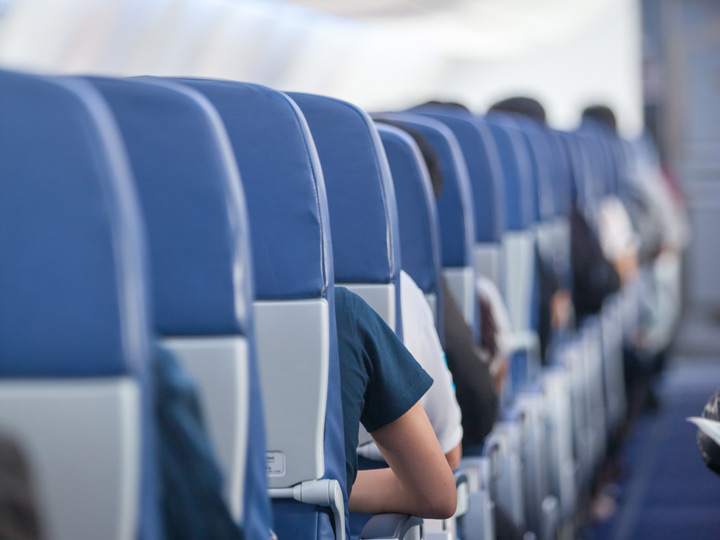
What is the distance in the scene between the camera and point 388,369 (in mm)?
1884

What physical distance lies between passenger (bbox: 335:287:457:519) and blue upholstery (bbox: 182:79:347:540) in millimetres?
153

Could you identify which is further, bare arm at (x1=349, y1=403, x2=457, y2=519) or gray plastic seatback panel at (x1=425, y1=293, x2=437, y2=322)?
gray plastic seatback panel at (x1=425, y1=293, x2=437, y2=322)

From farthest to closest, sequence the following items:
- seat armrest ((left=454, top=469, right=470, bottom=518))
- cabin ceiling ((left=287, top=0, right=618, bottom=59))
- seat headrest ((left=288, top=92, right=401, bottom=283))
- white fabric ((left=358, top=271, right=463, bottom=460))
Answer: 1. cabin ceiling ((left=287, top=0, right=618, bottom=59))
2. seat armrest ((left=454, top=469, right=470, bottom=518))
3. white fabric ((left=358, top=271, right=463, bottom=460))
4. seat headrest ((left=288, top=92, right=401, bottom=283))

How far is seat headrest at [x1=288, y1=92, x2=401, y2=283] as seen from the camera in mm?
1989

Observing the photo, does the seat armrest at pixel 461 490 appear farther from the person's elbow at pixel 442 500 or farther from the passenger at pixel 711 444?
the passenger at pixel 711 444

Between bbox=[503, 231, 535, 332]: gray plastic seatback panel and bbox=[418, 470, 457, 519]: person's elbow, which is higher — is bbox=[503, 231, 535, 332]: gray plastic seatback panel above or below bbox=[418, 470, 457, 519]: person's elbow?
above

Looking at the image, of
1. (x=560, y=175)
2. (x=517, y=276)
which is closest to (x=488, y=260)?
(x=517, y=276)

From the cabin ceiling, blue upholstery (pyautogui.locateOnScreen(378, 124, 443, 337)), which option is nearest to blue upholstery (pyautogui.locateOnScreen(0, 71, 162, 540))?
blue upholstery (pyautogui.locateOnScreen(378, 124, 443, 337))

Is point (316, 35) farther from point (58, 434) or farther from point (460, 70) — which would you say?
point (58, 434)

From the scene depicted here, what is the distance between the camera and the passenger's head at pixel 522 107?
5586 mm

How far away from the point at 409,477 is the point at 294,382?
1.25 feet

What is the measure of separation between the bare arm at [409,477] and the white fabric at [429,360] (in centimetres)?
13

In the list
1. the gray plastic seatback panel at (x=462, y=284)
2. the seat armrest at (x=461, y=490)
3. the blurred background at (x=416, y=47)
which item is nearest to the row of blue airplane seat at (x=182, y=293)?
the seat armrest at (x=461, y=490)

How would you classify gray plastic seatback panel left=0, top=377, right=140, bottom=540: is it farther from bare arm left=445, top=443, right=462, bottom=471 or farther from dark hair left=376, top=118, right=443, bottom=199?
dark hair left=376, top=118, right=443, bottom=199
